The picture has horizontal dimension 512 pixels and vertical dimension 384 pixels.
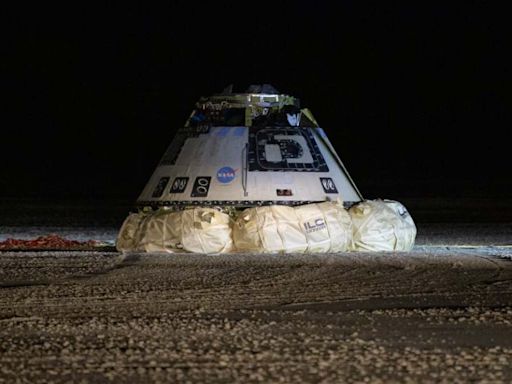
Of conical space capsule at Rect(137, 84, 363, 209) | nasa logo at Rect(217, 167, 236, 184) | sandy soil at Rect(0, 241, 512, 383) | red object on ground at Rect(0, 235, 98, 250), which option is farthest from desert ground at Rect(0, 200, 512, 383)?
red object on ground at Rect(0, 235, 98, 250)

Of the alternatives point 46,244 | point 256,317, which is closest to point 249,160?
point 46,244

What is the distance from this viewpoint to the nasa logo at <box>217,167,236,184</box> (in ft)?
59.1

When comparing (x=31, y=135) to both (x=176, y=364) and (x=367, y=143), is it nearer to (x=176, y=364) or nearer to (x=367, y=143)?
(x=367, y=143)

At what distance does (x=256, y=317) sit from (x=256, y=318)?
0.23 feet

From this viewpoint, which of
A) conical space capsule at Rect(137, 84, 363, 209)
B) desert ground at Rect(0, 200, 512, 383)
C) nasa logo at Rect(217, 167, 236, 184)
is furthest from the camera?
nasa logo at Rect(217, 167, 236, 184)

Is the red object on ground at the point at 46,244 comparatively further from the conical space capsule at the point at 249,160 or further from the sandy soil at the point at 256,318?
the sandy soil at the point at 256,318

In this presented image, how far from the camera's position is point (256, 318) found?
11711 millimetres

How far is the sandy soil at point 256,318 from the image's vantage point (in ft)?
30.1

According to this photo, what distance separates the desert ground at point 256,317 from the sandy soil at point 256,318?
0.02m

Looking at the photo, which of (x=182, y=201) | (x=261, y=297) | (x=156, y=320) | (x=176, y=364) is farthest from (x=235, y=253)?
(x=176, y=364)

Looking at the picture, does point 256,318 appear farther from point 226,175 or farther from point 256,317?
point 226,175

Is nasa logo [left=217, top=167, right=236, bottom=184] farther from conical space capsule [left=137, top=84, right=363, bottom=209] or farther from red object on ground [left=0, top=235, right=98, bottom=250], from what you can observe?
red object on ground [left=0, top=235, right=98, bottom=250]

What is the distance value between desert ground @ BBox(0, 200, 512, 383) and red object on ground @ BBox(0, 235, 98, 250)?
1.44m

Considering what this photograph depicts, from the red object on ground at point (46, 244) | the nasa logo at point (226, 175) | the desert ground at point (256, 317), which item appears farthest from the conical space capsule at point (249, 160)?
the red object on ground at point (46, 244)
